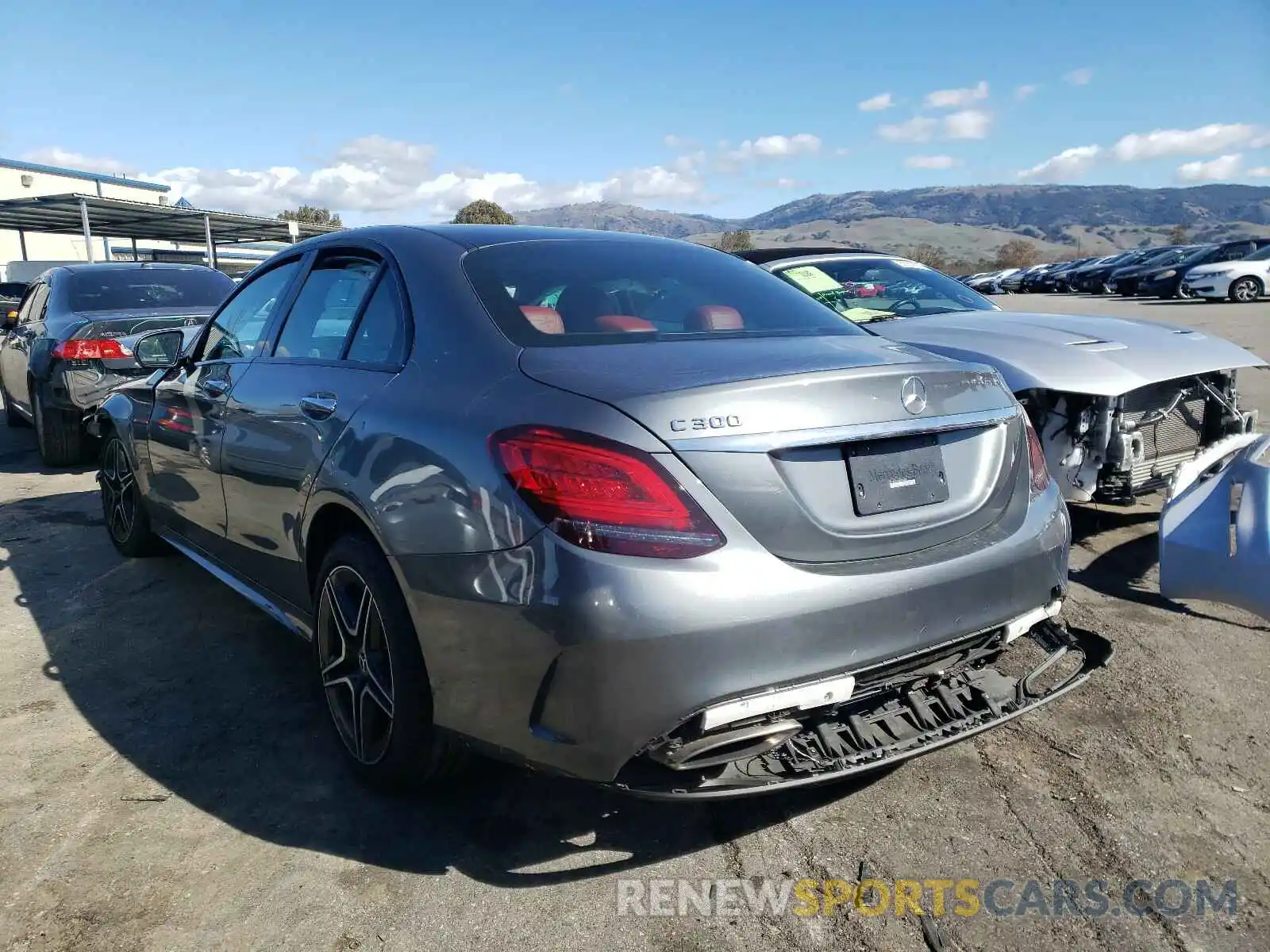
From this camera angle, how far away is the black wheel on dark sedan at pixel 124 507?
493 cm

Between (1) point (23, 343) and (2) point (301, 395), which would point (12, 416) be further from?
(2) point (301, 395)

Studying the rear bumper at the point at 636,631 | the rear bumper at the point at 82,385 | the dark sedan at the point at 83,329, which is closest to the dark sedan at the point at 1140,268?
the dark sedan at the point at 83,329

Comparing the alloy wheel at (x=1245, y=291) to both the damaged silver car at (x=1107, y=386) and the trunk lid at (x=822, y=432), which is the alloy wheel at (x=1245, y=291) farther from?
the trunk lid at (x=822, y=432)

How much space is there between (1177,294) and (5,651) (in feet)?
104

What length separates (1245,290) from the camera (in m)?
25.2

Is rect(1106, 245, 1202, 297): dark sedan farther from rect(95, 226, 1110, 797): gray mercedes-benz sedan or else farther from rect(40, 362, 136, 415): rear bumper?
rect(95, 226, 1110, 797): gray mercedes-benz sedan

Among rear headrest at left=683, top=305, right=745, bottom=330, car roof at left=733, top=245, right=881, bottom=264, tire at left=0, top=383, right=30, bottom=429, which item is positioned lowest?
tire at left=0, top=383, right=30, bottom=429

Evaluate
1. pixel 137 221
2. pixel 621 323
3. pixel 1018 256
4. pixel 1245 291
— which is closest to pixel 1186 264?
pixel 1245 291

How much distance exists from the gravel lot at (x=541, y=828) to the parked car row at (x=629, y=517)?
272 millimetres

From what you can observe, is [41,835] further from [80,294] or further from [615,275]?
[80,294]

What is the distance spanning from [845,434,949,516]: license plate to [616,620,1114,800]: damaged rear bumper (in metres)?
0.37

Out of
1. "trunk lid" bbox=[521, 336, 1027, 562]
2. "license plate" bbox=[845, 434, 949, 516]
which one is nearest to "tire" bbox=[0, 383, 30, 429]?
"trunk lid" bbox=[521, 336, 1027, 562]

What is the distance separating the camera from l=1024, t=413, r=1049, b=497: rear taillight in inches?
105

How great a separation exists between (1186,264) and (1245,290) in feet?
18.1
